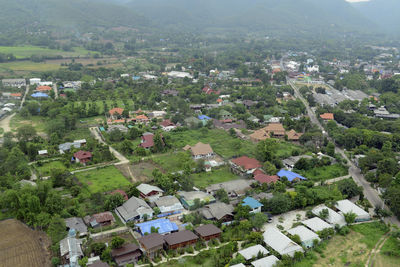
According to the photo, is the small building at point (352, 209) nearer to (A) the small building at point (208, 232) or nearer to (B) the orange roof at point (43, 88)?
(A) the small building at point (208, 232)

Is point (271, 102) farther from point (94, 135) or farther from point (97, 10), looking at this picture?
point (97, 10)

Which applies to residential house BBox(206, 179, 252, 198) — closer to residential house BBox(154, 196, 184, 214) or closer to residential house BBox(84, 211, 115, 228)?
residential house BBox(154, 196, 184, 214)

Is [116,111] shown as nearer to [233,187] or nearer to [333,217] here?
[233,187]

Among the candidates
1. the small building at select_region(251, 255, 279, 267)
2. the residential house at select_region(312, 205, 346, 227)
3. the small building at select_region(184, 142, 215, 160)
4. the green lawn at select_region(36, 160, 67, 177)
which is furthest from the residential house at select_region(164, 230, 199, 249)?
the green lawn at select_region(36, 160, 67, 177)

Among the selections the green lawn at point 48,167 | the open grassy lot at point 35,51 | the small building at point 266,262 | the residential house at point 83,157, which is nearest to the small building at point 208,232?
the small building at point 266,262

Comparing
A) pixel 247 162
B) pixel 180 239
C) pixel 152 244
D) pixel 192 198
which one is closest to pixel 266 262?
pixel 180 239

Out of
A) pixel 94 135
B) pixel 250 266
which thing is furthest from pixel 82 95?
pixel 250 266
